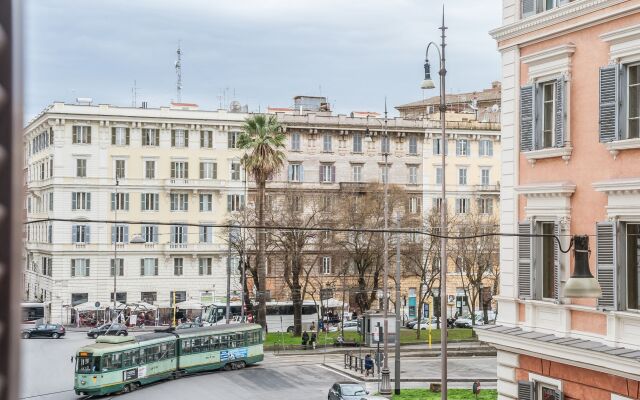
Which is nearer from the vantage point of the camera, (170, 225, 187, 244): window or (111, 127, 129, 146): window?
(111, 127, 129, 146): window

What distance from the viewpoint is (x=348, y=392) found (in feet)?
123

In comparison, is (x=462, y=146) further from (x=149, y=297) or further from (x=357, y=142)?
(x=149, y=297)

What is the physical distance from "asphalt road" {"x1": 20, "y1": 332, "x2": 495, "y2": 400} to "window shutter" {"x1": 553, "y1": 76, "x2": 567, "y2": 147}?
26.8m

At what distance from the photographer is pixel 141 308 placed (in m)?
75.2

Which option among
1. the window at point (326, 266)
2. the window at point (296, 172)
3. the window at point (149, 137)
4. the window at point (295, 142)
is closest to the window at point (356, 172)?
the window at point (296, 172)

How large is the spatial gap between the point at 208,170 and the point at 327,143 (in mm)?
11235

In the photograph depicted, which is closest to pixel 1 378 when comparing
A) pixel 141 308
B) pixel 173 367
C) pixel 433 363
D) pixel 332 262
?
pixel 173 367

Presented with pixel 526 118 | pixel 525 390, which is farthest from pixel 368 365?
pixel 526 118

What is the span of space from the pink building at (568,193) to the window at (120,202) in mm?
62415

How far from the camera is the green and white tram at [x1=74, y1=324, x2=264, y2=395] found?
138ft

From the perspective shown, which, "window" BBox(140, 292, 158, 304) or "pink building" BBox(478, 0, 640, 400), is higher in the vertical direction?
"pink building" BBox(478, 0, 640, 400)

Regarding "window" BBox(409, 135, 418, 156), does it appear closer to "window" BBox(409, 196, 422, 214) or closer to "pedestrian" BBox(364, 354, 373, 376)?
"window" BBox(409, 196, 422, 214)

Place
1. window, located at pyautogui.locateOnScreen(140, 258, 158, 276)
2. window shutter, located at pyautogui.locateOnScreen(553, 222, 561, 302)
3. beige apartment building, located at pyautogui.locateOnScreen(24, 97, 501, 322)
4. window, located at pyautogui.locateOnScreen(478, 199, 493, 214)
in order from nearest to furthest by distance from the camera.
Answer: window shutter, located at pyautogui.locateOnScreen(553, 222, 561, 302) < beige apartment building, located at pyautogui.locateOnScreen(24, 97, 501, 322) < window, located at pyautogui.locateOnScreen(140, 258, 158, 276) < window, located at pyautogui.locateOnScreen(478, 199, 493, 214)

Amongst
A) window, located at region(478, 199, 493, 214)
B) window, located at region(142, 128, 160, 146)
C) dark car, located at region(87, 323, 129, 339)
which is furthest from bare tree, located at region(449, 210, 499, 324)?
window, located at region(142, 128, 160, 146)
